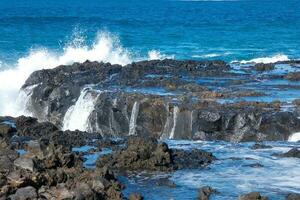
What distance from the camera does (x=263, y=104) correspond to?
81.7 ft

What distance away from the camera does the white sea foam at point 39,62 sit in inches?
1488

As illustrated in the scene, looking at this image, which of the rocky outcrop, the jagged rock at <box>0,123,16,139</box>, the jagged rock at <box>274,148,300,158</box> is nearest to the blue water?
the jagged rock at <box>0,123,16,139</box>

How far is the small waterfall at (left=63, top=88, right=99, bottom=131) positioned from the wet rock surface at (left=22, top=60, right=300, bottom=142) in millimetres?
60

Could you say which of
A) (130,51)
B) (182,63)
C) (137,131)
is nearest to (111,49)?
(130,51)

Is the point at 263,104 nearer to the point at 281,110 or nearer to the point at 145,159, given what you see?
the point at 281,110

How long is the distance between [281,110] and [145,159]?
6.95 m

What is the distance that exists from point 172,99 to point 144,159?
7.30 m

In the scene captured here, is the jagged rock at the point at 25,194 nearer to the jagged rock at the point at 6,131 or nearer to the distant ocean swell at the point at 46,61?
the jagged rock at the point at 6,131

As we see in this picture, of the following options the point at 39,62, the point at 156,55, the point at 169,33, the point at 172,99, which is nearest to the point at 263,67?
the point at 172,99

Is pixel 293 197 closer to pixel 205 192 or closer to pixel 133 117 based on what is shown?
pixel 205 192

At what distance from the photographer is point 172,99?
85.1 ft

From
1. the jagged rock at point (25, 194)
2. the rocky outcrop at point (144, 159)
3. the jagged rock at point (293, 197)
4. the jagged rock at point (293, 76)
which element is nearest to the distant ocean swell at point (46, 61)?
the jagged rock at point (293, 76)

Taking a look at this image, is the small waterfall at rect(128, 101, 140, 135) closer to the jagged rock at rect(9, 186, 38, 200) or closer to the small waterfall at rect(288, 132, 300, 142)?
the small waterfall at rect(288, 132, 300, 142)

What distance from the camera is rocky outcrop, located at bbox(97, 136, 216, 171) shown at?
18.8m
